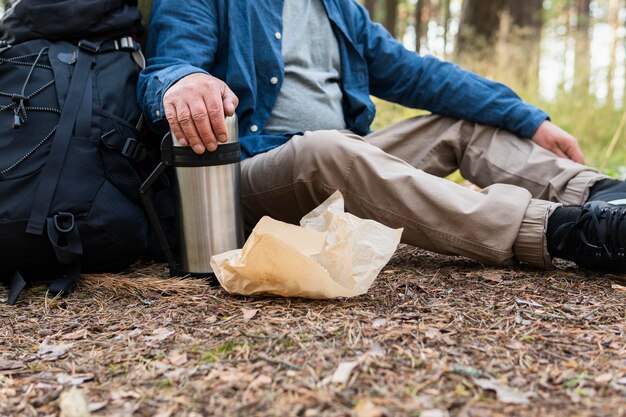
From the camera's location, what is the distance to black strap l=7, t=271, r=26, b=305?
217 cm

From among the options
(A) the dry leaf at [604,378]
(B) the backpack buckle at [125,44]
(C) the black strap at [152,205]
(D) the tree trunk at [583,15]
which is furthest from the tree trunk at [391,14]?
(A) the dry leaf at [604,378]

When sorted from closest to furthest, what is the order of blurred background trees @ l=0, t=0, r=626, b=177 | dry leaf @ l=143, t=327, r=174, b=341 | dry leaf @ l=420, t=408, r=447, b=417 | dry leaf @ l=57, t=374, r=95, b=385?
dry leaf @ l=420, t=408, r=447, b=417 < dry leaf @ l=57, t=374, r=95, b=385 < dry leaf @ l=143, t=327, r=174, b=341 < blurred background trees @ l=0, t=0, r=626, b=177

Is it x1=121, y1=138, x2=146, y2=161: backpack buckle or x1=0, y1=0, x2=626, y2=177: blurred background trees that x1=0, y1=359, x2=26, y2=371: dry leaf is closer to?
x1=121, y1=138, x2=146, y2=161: backpack buckle

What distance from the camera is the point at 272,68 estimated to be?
105 inches

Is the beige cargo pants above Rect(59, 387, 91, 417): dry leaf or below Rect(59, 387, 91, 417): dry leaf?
above

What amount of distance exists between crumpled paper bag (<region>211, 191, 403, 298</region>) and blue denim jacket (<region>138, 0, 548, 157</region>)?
1.94 feet

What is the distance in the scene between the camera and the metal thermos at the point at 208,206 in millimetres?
2141

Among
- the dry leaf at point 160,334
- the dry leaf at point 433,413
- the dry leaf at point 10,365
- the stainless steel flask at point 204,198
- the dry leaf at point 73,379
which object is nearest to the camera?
the dry leaf at point 433,413

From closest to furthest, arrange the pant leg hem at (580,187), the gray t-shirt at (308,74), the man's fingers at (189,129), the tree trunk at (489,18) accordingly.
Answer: the man's fingers at (189,129)
the pant leg hem at (580,187)
the gray t-shirt at (308,74)
the tree trunk at (489,18)

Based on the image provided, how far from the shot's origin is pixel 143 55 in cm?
260

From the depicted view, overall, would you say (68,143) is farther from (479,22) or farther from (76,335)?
(479,22)

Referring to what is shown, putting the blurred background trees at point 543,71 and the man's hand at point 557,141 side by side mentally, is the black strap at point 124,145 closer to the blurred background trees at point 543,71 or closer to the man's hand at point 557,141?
the man's hand at point 557,141

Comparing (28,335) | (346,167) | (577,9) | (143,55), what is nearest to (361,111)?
(346,167)

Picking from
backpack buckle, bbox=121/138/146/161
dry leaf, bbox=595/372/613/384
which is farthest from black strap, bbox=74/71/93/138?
dry leaf, bbox=595/372/613/384
